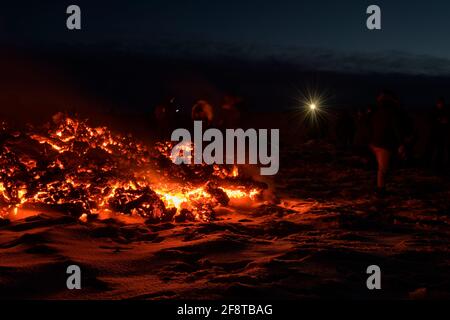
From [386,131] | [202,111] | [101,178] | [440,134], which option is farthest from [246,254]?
[440,134]

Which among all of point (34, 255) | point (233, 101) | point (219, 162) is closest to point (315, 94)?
point (233, 101)

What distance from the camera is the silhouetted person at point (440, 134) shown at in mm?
11672

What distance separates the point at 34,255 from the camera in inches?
185

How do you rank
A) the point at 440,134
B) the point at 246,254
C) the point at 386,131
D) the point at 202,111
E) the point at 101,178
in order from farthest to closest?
the point at 202,111
the point at 440,134
the point at 386,131
the point at 101,178
the point at 246,254

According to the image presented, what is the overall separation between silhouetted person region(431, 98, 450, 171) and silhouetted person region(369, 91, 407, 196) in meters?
3.44

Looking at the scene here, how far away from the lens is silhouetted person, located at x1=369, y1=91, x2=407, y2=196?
852 cm

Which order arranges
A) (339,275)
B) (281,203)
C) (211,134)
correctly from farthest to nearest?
(211,134) → (281,203) → (339,275)

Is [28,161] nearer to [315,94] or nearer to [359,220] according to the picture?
[359,220]

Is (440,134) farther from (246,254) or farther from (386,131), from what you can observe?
(246,254)

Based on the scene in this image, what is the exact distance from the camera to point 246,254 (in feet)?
16.3

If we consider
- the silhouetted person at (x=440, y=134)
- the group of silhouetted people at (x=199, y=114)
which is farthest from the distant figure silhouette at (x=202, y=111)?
the silhouetted person at (x=440, y=134)

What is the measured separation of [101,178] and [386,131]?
4914mm

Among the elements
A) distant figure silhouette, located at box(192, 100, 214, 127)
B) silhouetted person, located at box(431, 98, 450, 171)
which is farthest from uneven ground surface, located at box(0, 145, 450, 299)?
distant figure silhouette, located at box(192, 100, 214, 127)

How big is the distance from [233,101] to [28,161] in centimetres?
773
